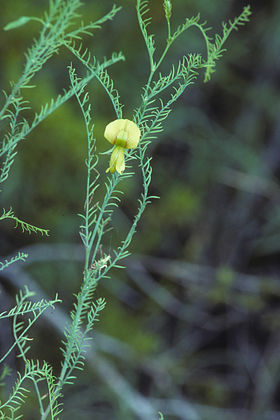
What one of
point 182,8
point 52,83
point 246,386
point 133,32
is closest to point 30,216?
point 52,83

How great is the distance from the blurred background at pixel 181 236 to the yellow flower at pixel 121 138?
3.10ft

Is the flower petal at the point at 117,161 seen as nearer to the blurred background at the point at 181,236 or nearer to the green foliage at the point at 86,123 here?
the green foliage at the point at 86,123

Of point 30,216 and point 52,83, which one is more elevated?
point 52,83

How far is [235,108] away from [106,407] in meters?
1.34

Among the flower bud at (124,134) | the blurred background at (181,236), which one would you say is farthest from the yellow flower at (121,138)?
the blurred background at (181,236)

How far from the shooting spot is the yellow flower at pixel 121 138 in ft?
1.62

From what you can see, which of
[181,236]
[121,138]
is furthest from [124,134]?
[181,236]

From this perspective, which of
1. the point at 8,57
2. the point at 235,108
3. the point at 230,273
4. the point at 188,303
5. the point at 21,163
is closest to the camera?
the point at 8,57

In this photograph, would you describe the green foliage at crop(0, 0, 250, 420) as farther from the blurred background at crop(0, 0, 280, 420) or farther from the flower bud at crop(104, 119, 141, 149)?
the blurred background at crop(0, 0, 280, 420)

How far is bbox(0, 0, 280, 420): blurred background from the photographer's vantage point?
1.65 m

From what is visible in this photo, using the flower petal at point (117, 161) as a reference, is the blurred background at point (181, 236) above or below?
below

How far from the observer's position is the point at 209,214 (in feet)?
6.97

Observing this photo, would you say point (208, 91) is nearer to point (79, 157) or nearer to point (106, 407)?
point (79, 157)

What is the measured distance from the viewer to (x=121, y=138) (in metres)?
0.52
